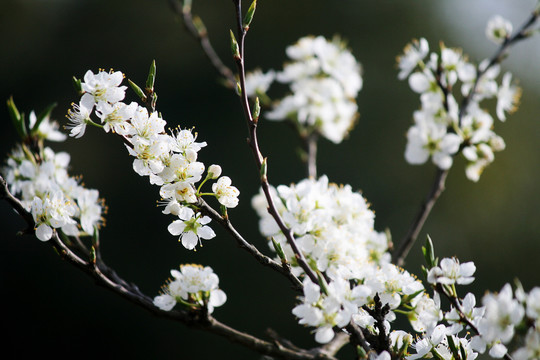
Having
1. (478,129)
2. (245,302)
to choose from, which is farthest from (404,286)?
(245,302)

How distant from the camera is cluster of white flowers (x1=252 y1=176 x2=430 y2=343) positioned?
33.3 inches

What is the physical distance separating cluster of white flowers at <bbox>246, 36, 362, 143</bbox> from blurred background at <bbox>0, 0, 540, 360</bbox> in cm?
342

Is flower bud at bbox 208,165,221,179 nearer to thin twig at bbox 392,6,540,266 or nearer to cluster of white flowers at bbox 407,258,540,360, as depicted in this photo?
cluster of white flowers at bbox 407,258,540,360

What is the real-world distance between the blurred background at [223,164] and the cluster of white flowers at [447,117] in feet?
12.1

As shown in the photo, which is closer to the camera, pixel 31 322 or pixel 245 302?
pixel 245 302

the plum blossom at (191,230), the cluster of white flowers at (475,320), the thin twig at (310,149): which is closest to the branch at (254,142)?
the plum blossom at (191,230)

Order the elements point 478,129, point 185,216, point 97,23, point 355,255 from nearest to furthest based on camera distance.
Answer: point 185,216
point 355,255
point 478,129
point 97,23

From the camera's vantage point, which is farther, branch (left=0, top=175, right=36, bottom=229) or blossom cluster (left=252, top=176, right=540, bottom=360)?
branch (left=0, top=175, right=36, bottom=229)

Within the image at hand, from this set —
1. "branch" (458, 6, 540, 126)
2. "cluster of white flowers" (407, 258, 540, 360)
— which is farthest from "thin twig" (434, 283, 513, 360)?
"branch" (458, 6, 540, 126)

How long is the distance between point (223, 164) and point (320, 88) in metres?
4.41

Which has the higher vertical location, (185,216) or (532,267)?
(532,267)

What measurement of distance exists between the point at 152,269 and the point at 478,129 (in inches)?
200

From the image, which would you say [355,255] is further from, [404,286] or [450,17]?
[450,17]

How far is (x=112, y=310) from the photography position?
6.06 m
